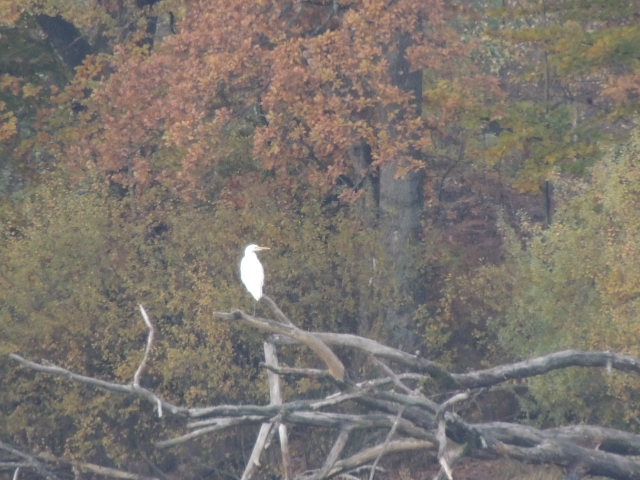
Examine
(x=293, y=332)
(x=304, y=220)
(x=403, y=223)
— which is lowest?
(x=403, y=223)

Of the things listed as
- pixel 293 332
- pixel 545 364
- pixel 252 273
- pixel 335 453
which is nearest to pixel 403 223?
pixel 252 273

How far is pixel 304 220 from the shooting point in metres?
16.5

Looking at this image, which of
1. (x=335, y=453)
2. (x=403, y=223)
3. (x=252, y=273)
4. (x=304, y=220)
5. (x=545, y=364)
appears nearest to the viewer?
(x=335, y=453)

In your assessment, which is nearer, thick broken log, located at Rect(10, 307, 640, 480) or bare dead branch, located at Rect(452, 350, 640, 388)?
thick broken log, located at Rect(10, 307, 640, 480)

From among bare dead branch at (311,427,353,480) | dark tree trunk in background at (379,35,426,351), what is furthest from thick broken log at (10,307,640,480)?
dark tree trunk in background at (379,35,426,351)

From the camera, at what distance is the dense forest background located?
52.1 feet

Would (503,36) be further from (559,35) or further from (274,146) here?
(274,146)

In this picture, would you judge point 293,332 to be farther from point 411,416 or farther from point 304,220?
point 304,220

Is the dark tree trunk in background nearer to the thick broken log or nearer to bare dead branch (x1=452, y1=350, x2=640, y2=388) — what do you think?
the thick broken log

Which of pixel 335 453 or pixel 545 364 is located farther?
pixel 545 364

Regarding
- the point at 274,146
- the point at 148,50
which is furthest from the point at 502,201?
the point at 148,50

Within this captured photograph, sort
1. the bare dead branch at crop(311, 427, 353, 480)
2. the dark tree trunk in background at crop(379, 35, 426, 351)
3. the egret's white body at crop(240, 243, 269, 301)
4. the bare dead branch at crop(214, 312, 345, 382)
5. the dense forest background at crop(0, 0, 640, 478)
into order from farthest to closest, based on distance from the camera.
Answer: the dark tree trunk in background at crop(379, 35, 426, 351)
the dense forest background at crop(0, 0, 640, 478)
the egret's white body at crop(240, 243, 269, 301)
the bare dead branch at crop(311, 427, 353, 480)
the bare dead branch at crop(214, 312, 345, 382)

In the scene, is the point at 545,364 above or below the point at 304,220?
above

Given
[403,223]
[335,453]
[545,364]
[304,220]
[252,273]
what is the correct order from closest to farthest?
[335,453] < [545,364] < [252,273] < [304,220] < [403,223]
